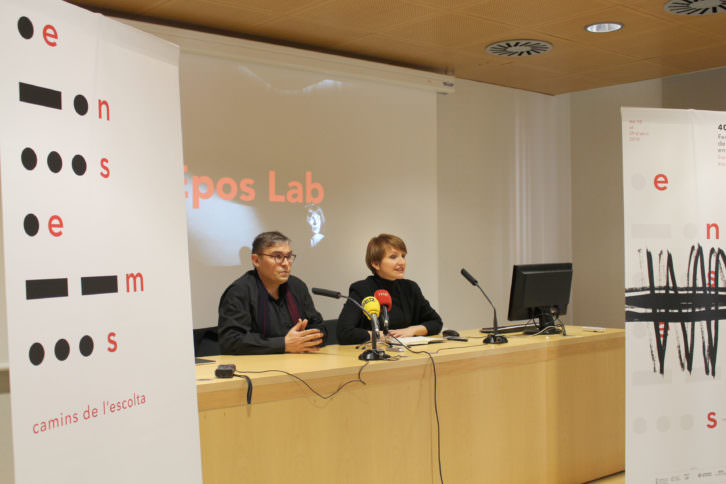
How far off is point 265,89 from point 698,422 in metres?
3.28

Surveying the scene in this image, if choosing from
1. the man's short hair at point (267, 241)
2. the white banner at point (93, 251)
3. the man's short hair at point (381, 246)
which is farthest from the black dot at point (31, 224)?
the man's short hair at point (381, 246)

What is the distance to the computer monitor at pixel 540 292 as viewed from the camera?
4.08 metres

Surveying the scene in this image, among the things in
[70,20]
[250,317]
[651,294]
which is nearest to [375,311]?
[250,317]

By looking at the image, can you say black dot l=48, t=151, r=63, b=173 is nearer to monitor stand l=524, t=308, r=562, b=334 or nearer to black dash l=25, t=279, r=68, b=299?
black dash l=25, t=279, r=68, b=299

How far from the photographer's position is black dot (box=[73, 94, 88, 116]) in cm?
156

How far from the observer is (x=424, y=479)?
10.6 feet

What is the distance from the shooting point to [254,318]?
11.6 feet

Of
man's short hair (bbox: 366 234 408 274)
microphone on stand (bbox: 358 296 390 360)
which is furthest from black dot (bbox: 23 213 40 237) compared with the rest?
man's short hair (bbox: 366 234 408 274)

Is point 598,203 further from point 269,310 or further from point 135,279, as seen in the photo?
point 135,279

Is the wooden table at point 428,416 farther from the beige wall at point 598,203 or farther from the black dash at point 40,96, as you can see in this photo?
the beige wall at point 598,203

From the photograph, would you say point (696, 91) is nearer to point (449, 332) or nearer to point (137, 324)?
point (449, 332)

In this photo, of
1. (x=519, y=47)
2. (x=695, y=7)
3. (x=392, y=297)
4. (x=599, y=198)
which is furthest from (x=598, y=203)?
(x=392, y=297)

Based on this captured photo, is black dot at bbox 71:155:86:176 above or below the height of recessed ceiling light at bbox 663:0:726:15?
below

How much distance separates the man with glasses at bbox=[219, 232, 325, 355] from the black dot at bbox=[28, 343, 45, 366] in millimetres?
1908
